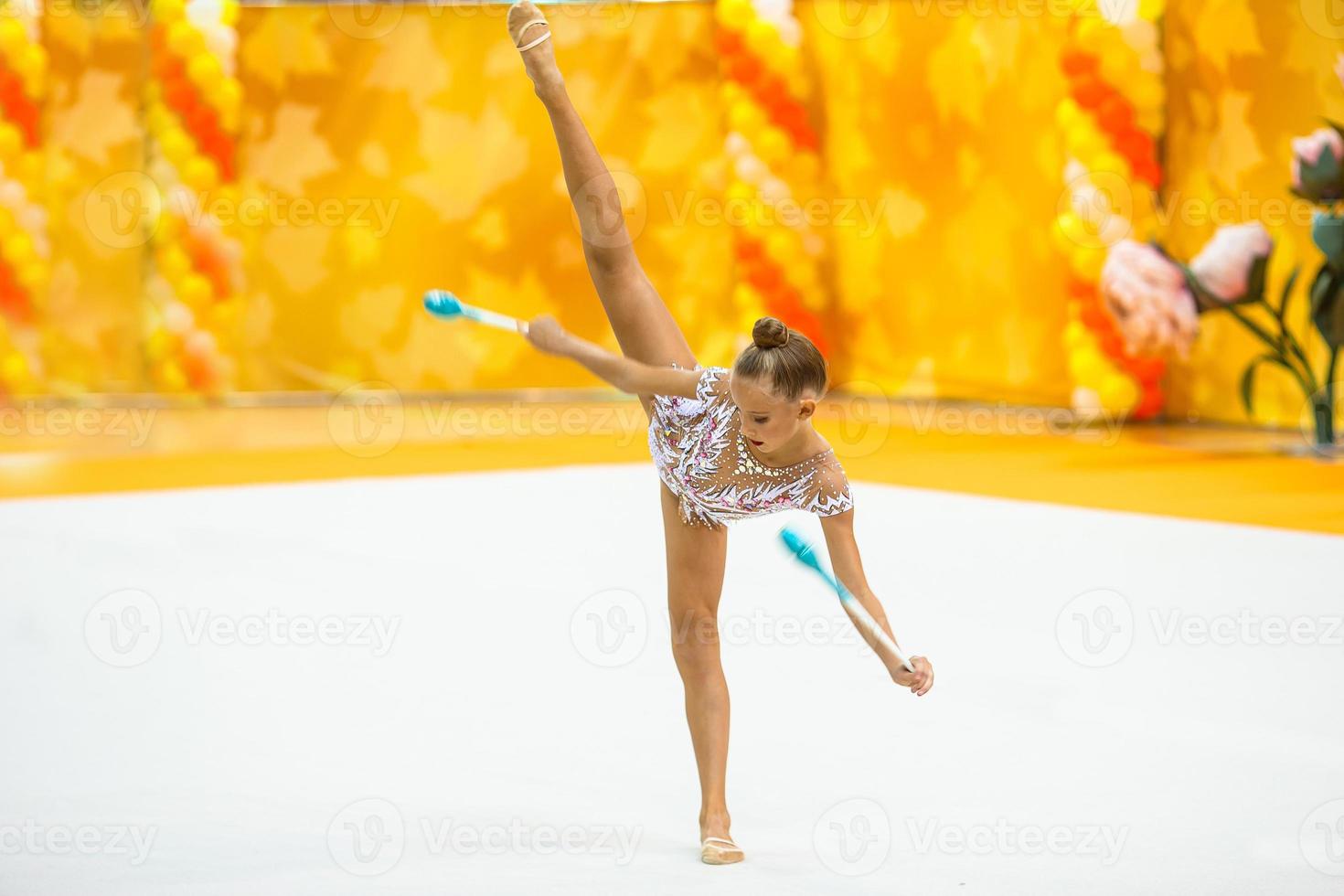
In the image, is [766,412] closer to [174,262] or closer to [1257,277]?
[1257,277]

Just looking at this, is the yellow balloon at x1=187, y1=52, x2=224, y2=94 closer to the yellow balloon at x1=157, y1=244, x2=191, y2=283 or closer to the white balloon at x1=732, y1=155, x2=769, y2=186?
the yellow balloon at x1=157, y1=244, x2=191, y2=283

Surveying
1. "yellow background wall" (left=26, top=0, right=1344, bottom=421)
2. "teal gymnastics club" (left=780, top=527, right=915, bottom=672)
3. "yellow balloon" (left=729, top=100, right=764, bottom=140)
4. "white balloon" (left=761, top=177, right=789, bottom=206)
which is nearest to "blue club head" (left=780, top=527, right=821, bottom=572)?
"teal gymnastics club" (left=780, top=527, right=915, bottom=672)

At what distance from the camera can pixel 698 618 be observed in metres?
2.31

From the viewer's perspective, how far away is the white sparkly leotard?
2.12m

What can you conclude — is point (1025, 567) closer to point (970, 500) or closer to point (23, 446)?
point (970, 500)

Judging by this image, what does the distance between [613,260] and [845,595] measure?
2.26 feet

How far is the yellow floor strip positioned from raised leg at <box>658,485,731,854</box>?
269 cm

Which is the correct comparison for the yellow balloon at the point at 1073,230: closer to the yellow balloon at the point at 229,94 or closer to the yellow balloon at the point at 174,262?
the yellow balloon at the point at 229,94

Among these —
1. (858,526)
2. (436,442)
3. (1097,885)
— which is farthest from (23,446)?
(1097,885)

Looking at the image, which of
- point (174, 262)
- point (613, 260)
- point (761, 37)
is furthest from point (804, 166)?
point (613, 260)

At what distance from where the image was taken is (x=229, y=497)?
5.40 m

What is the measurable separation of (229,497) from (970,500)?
2.65 metres

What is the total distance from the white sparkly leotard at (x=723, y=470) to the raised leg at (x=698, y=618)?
0.04 m

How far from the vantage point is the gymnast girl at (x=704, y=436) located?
2.03 meters
